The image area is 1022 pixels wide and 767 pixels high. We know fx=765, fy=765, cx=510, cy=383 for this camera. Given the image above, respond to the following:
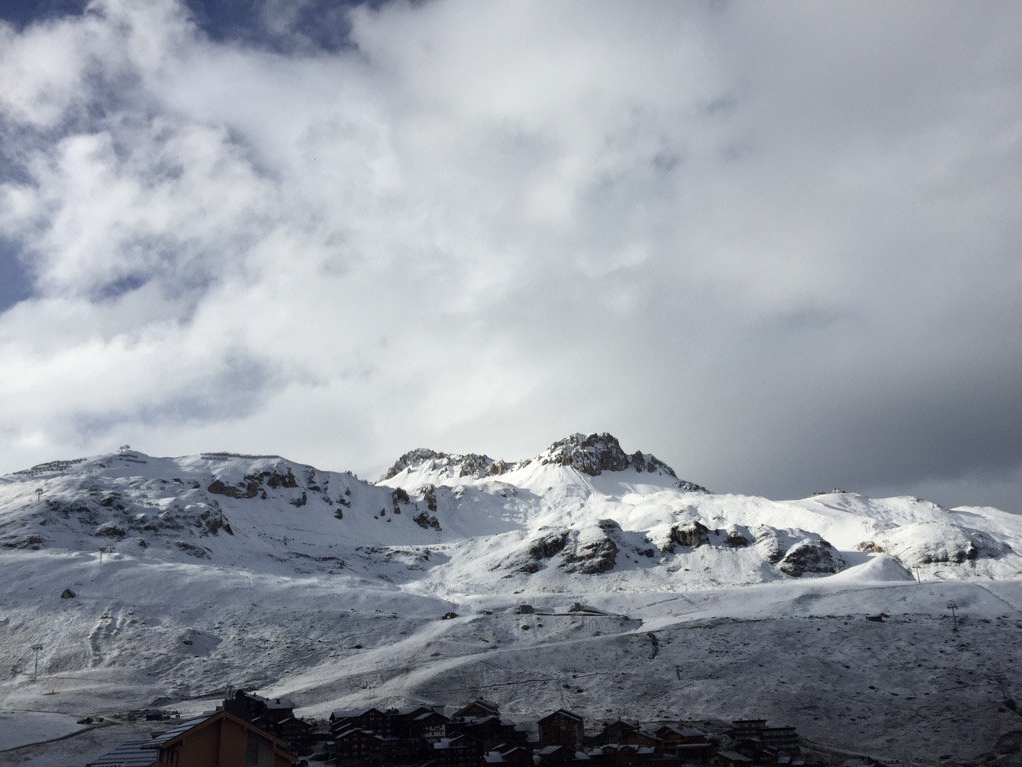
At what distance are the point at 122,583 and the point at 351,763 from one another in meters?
80.8

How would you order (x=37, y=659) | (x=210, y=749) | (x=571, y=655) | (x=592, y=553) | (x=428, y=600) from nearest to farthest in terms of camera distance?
(x=210, y=749) → (x=571, y=655) → (x=37, y=659) → (x=428, y=600) → (x=592, y=553)

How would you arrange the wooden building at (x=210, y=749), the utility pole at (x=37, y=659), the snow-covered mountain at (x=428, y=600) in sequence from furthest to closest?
the utility pole at (x=37, y=659)
the snow-covered mountain at (x=428, y=600)
the wooden building at (x=210, y=749)

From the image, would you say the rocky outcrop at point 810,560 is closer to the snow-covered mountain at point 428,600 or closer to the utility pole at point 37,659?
the snow-covered mountain at point 428,600

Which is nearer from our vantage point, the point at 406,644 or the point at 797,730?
the point at 797,730

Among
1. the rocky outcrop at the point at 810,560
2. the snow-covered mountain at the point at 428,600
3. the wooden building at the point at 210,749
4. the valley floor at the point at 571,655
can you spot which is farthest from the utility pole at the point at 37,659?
the rocky outcrop at the point at 810,560

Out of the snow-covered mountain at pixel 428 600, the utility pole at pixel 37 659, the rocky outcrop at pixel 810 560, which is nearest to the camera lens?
the snow-covered mountain at pixel 428 600

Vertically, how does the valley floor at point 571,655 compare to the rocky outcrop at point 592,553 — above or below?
below

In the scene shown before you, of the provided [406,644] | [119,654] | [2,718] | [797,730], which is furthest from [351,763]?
[119,654]

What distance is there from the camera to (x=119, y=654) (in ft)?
313

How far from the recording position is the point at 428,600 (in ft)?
419

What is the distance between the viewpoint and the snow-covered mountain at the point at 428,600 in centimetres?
8031

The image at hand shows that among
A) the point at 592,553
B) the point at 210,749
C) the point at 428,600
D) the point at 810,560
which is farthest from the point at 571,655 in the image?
the point at 810,560

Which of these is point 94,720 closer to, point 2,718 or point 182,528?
point 2,718

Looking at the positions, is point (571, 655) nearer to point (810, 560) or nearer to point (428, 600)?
point (428, 600)
